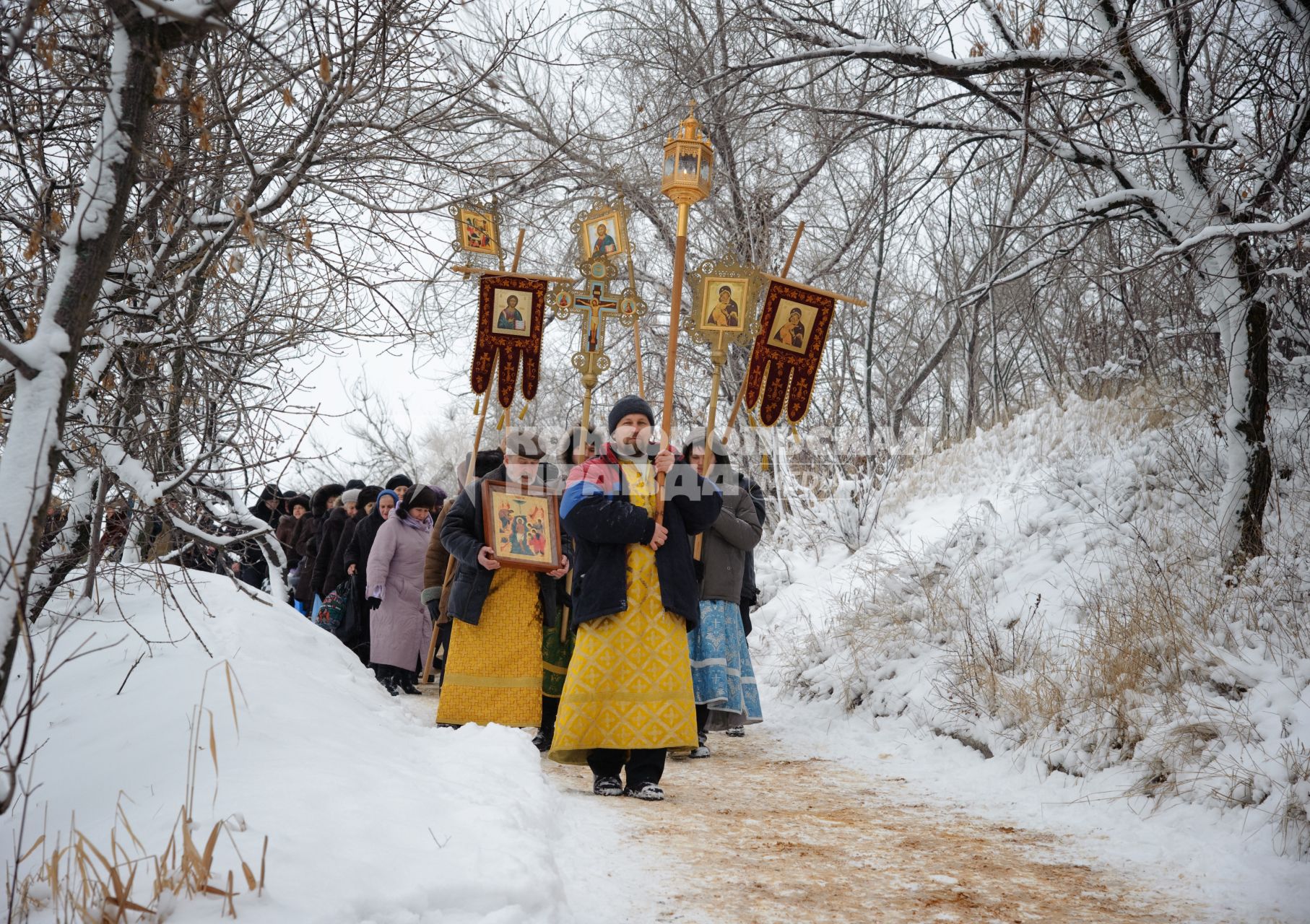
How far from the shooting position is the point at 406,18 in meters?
5.02

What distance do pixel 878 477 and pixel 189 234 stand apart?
8.53 meters

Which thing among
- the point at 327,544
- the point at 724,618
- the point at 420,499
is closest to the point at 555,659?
the point at 724,618

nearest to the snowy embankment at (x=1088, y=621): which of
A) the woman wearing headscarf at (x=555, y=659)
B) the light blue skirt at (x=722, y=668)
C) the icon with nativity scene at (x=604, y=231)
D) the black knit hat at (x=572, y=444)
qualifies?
the light blue skirt at (x=722, y=668)

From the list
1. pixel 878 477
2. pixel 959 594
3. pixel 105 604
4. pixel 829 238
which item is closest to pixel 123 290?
pixel 105 604

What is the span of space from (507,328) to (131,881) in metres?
6.85

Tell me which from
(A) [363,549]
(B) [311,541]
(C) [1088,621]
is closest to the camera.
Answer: (C) [1088,621]

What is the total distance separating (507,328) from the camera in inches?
353

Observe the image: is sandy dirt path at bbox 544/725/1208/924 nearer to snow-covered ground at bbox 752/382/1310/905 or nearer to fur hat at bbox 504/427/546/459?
snow-covered ground at bbox 752/382/1310/905

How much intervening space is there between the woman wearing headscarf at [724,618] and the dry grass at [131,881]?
14.9 feet

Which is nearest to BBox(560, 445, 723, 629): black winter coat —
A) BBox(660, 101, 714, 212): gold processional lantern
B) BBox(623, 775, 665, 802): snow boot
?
BBox(623, 775, 665, 802): snow boot

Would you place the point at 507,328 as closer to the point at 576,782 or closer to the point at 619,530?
the point at 619,530

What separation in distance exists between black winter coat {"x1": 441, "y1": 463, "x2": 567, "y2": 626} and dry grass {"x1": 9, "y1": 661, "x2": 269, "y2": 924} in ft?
12.2

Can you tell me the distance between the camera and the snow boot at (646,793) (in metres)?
5.25

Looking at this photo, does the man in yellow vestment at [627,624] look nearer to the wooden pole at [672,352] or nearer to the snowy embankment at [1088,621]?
the wooden pole at [672,352]
